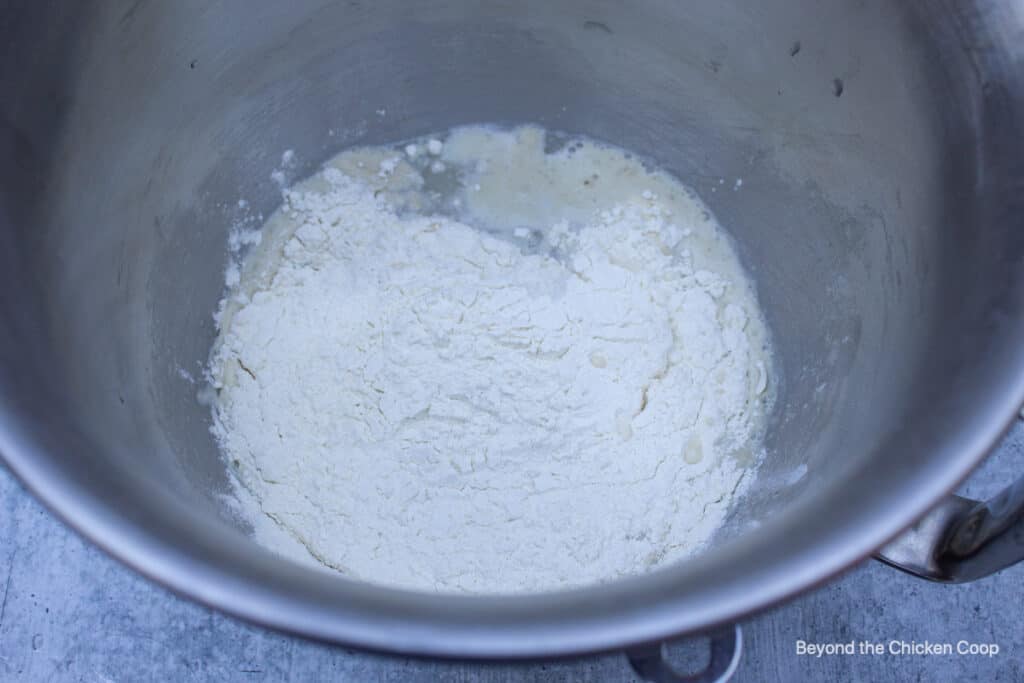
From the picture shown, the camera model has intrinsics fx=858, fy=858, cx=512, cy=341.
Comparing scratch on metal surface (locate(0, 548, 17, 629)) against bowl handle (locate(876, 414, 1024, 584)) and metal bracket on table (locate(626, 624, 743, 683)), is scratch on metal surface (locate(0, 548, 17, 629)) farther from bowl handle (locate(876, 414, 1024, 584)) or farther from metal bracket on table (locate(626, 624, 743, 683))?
bowl handle (locate(876, 414, 1024, 584))

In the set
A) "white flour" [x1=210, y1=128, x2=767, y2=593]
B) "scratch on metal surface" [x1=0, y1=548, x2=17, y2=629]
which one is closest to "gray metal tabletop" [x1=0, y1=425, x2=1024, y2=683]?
"scratch on metal surface" [x1=0, y1=548, x2=17, y2=629]

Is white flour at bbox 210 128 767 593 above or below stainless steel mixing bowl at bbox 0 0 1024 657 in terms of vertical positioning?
below

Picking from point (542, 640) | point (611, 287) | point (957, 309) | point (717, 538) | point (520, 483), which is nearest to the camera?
point (542, 640)

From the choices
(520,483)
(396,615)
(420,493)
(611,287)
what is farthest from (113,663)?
(611,287)

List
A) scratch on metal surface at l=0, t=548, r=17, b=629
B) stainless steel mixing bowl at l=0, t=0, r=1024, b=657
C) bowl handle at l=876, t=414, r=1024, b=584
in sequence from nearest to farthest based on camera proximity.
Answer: stainless steel mixing bowl at l=0, t=0, r=1024, b=657
bowl handle at l=876, t=414, r=1024, b=584
scratch on metal surface at l=0, t=548, r=17, b=629

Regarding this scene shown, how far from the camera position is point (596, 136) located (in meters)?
1.31

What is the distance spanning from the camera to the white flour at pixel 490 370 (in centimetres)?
101

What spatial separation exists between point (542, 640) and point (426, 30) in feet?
2.92

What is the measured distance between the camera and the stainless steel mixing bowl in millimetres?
646

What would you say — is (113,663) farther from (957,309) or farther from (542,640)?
(957,309)

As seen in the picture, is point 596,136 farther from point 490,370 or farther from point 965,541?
point 965,541

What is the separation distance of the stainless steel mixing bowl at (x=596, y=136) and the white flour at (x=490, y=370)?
53 mm

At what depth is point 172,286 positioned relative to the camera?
3.51 feet

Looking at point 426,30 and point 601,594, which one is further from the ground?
point 426,30
